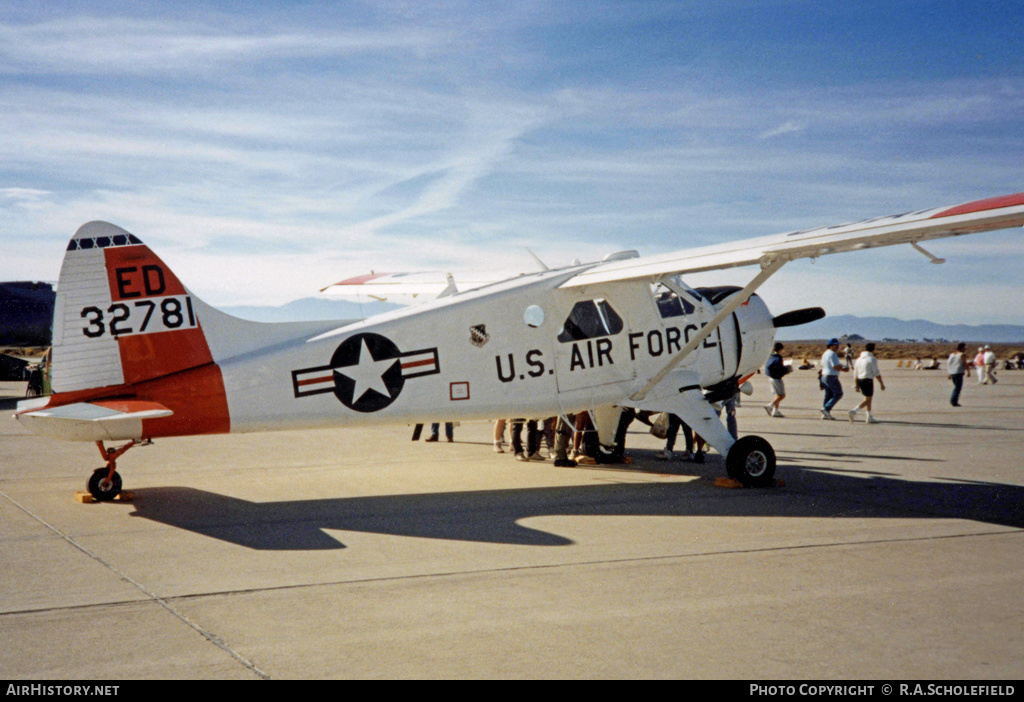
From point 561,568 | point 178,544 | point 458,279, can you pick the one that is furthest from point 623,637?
point 458,279

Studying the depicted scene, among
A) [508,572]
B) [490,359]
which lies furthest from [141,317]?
[508,572]

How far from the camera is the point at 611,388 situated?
11.2 m

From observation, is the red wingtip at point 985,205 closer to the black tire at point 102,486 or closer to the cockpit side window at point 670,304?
the cockpit side window at point 670,304

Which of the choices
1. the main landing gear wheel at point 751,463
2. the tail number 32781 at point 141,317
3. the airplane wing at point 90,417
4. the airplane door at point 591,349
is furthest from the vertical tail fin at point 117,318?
the main landing gear wheel at point 751,463

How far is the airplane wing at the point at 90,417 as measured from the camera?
325 inches

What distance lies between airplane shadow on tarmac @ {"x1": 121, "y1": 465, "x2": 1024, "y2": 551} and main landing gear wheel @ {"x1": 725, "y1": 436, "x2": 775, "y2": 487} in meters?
0.21

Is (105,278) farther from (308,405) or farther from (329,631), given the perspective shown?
(329,631)

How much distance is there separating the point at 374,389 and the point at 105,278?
2999 millimetres

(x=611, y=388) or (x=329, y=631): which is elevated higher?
(x=611, y=388)

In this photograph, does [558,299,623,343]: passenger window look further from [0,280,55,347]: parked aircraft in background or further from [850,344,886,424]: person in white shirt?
[0,280,55,347]: parked aircraft in background

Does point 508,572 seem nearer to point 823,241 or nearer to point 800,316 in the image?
point 823,241

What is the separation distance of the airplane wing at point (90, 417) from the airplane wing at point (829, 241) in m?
5.12

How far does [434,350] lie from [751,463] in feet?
14.0

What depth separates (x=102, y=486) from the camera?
960 cm
